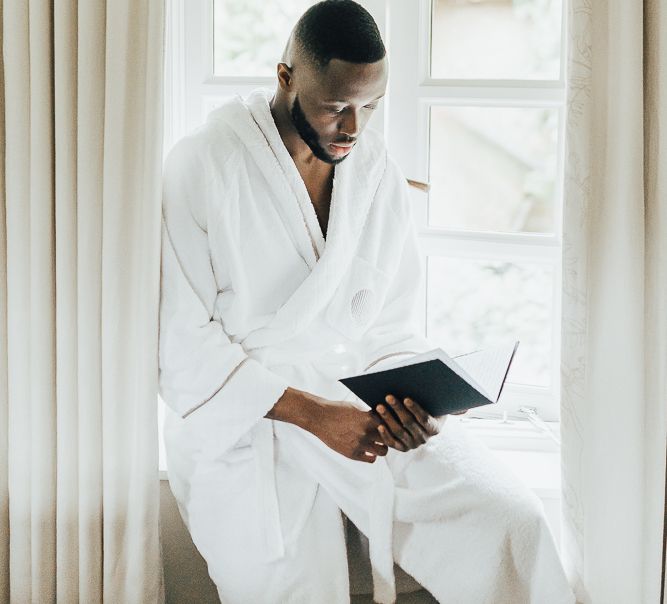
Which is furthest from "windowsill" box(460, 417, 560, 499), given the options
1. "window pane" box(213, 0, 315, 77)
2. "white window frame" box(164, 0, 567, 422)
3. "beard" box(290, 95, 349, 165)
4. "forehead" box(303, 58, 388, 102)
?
"window pane" box(213, 0, 315, 77)

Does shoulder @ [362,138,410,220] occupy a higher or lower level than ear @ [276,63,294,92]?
lower

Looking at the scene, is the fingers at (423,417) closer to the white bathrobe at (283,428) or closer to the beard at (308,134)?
the white bathrobe at (283,428)

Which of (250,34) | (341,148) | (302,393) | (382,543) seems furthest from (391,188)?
(382,543)

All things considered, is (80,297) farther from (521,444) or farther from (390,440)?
(521,444)

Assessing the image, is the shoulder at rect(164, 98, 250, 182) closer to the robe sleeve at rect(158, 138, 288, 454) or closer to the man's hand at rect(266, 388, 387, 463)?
the robe sleeve at rect(158, 138, 288, 454)

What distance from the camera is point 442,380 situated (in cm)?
127

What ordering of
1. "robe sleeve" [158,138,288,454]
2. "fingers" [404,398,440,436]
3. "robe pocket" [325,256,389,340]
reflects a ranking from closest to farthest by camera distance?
"fingers" [404,398,440,436], "robe sleeve" [158,138,288,454], "robe pocket" [325,256,389,340]

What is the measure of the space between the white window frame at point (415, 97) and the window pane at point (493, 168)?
0.18 ft

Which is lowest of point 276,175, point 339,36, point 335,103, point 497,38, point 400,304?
point 400,304

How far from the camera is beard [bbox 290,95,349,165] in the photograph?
4.88ft

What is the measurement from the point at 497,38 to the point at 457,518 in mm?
1111

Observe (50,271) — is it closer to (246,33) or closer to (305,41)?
(305,41)

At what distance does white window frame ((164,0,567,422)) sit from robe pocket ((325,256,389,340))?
0.38 meters

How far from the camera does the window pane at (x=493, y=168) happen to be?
1.90m
